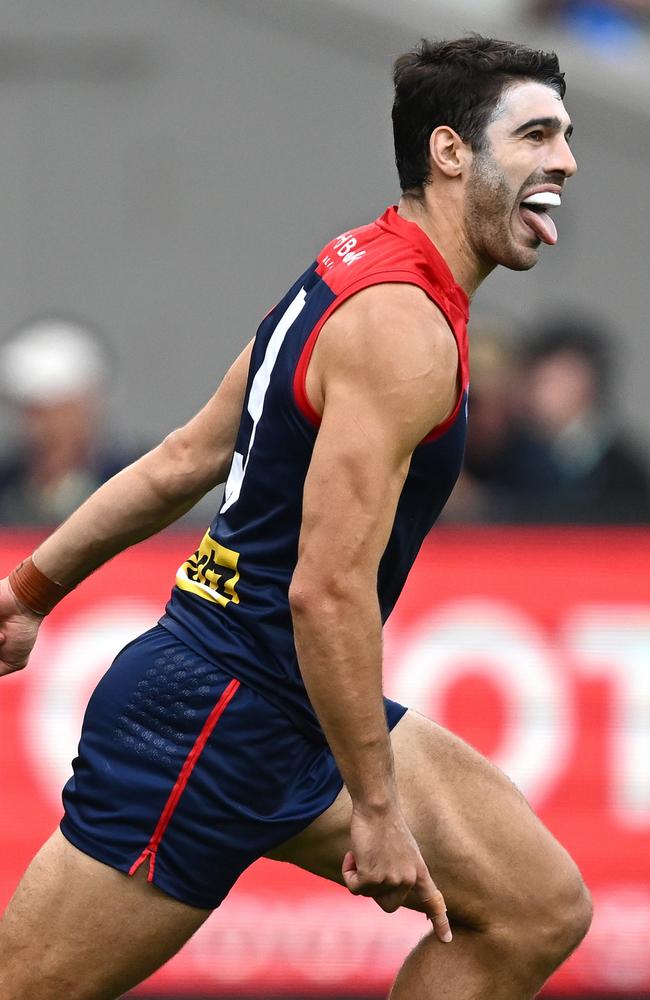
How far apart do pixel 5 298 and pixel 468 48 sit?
22.0 feet

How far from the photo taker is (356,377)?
3830 mm

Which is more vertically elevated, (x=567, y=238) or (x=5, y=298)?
(x=567, y=238)

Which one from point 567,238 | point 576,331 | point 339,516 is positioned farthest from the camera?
point 567,238

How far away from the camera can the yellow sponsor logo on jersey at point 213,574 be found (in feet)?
14.1

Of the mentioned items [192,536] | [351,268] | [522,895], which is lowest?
[522,895]

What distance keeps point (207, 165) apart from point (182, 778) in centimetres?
690

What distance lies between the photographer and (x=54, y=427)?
796cm

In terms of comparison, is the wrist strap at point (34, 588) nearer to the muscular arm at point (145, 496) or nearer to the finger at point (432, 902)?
the muscular arm at point (145, 496)

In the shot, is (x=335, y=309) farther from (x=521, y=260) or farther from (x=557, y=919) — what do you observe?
(x=557, y=919)

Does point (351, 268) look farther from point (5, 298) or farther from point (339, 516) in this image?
point (5, 298)

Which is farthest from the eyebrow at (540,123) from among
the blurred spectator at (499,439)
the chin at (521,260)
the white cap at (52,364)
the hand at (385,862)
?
the white cap at (52,364)

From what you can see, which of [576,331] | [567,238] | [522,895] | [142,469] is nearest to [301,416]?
[142,469]

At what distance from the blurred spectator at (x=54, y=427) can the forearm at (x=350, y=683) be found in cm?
352

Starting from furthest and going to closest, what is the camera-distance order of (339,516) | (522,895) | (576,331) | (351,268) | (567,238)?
(567,238) < (576,331) < (522,895) < (351,268) < (339,516)
